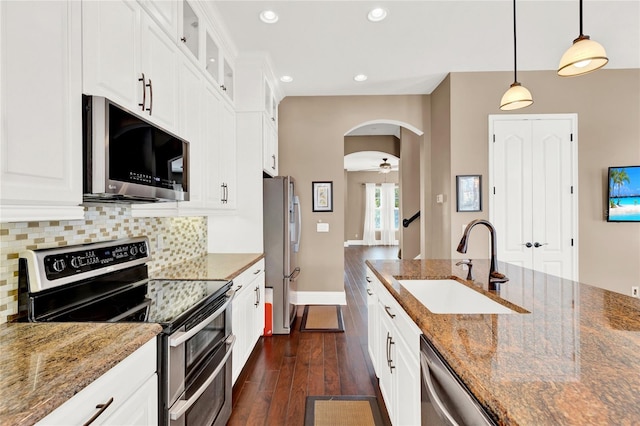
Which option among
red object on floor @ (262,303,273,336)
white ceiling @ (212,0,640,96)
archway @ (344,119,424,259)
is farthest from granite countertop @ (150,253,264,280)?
archway @ (344,119,424,259)

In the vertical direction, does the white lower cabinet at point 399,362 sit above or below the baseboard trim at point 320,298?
above

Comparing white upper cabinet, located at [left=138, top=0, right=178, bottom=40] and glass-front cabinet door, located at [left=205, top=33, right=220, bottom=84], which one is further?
glass-front cabinet door, located at [left=205, top=33, right=220, bottom=84]

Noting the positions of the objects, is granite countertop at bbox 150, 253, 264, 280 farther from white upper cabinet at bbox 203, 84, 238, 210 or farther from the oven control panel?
white upper cabinet at bbox 203, 84, 238, 210

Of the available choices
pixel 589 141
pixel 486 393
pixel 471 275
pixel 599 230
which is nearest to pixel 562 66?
pixel 471 275

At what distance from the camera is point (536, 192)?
3.49m

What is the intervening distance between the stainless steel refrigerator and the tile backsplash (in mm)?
667

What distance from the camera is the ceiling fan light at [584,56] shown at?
5.27ft

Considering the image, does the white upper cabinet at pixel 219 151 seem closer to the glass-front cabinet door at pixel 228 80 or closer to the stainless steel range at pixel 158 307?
the glass-front cabinet door at pixel 228 80

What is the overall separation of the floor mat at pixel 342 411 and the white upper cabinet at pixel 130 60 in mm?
2006

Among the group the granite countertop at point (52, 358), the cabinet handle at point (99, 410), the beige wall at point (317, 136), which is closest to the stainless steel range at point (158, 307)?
the granite countertop at point (52, 358)

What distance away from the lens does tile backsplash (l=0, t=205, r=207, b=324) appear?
1149mm

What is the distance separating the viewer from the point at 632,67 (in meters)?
3.50

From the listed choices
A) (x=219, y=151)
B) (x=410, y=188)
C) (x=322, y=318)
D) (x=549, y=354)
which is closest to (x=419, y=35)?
(x=219, y=151)

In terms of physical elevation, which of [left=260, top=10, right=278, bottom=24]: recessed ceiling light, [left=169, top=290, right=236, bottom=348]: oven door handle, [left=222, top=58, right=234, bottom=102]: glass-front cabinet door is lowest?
[left=169, top=290, right=236, bottom=348]: oven door handle
